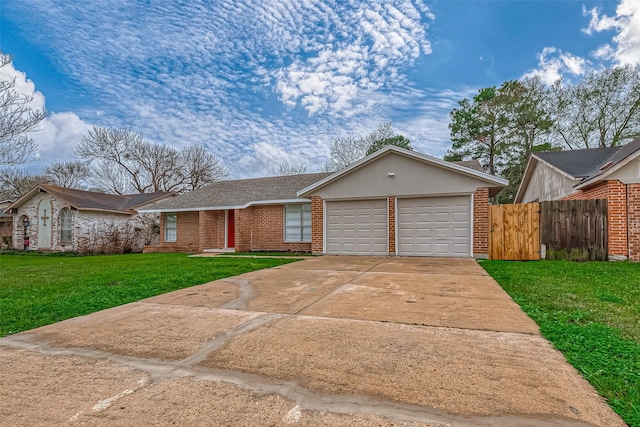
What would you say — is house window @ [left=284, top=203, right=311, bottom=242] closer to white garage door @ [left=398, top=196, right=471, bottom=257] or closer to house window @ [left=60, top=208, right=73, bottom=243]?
white garage door @ [left=398, top=196, right=471, bottom=257]

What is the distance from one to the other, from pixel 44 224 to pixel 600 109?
38.0 metres

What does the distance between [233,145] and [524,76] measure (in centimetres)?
2278

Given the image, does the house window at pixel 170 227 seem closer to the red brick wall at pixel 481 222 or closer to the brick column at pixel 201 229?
the brick column at pixel 201 229

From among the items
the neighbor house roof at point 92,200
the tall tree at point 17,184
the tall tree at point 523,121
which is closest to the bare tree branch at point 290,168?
the neighbor house roof at point 92,200

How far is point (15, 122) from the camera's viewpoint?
15.0 metres

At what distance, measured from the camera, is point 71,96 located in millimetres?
17906

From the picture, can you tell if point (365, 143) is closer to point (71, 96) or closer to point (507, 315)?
point (71, 96)

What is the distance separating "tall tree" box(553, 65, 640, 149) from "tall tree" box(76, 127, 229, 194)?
1190 inches

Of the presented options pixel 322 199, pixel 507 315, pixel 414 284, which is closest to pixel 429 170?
pixel 322 199

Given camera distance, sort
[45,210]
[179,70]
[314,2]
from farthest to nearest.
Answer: [45,210]
[179,70]
[314,2]

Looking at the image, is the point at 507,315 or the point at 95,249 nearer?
the point at 507,315

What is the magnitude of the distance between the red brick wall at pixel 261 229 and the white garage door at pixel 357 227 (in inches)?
120

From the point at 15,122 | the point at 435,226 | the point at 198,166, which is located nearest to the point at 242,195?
the point at 435,226

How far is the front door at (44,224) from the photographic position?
19.7 metres
